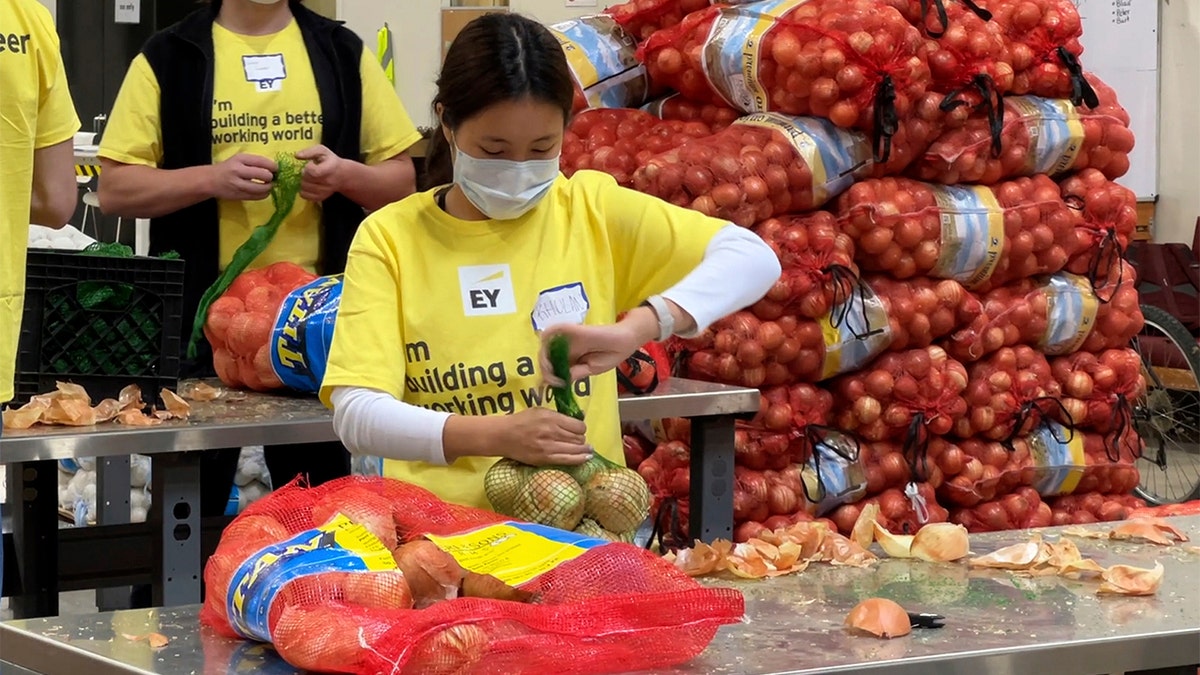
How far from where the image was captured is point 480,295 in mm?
2104

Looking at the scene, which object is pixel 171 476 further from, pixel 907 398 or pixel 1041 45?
pixel 1041 45

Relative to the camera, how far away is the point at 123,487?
423 centimetres

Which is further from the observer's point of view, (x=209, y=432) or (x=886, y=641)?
(x=209, y=432)

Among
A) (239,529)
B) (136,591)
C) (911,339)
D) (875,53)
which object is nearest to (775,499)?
(911,339)

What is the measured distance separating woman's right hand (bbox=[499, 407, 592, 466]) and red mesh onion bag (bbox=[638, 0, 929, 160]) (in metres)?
2.00

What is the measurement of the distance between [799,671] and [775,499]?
2.32m

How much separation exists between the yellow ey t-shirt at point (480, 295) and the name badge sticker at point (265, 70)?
1390 millimetres

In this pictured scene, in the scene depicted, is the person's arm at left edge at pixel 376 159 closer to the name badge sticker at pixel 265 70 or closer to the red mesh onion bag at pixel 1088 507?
the name badge sticker at pixel 265 70

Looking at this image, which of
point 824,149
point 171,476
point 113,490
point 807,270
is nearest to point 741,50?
point 824,149

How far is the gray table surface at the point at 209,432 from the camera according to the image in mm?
2703

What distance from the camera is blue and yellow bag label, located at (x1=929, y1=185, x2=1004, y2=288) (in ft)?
12.6

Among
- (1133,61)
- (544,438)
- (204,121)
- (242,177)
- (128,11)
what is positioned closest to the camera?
(544,438)

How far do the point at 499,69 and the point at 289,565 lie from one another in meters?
0.73

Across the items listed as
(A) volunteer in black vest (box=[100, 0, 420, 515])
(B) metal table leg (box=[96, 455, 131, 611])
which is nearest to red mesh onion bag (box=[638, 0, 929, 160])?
(A) volunteer in black vest (box=[100, 0, 420, 515])
